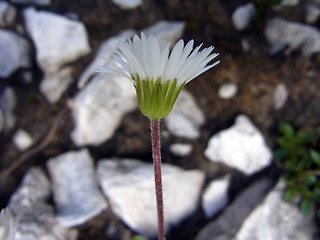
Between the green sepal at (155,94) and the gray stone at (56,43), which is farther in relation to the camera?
the gray stone at (56,43)

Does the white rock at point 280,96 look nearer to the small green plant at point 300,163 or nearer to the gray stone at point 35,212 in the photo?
the small green plant at point 300,163

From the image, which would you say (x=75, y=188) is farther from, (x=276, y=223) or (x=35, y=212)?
(x=276, y=223)

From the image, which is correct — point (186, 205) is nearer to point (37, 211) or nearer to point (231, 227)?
point (231, 227)

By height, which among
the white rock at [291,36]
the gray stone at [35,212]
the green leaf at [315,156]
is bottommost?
the gray stone at [35,212]

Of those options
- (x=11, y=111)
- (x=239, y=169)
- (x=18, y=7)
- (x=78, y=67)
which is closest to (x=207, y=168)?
(x=239, y=169)

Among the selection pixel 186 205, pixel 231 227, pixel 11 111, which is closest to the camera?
pixel 231 227

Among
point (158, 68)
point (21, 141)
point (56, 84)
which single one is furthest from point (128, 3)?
point (158, 68)

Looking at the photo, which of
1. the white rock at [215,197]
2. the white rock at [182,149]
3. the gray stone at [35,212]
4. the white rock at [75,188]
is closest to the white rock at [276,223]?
the white rock at [215,197]
